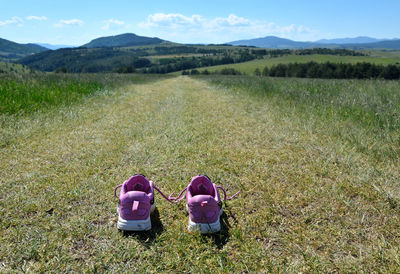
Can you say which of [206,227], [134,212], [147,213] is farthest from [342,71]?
[134,212]

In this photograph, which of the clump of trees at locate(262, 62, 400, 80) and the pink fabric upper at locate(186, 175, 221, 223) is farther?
the clump of trees at locate(262, 62, 400, 80)

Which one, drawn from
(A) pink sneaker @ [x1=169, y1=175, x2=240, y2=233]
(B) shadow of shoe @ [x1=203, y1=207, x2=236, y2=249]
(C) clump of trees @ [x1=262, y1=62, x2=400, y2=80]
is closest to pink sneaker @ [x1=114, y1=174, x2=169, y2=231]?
(A) pink sneaker @ [x1=169, y1=175, x2=240, y2=233]

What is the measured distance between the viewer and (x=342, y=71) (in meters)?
58.2

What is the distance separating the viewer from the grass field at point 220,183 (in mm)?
2186

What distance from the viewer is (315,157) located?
176 inches

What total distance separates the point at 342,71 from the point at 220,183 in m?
66.9

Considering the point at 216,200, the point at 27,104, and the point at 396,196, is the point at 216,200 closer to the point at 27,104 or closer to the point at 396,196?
the point at 396,196

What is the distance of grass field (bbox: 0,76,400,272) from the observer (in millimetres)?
2186

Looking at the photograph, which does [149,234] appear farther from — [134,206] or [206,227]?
[206,227]

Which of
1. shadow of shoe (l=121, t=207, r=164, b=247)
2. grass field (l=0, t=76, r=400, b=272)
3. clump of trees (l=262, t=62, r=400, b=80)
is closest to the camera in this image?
grass field (l=0, t=76, r=400, b=272)

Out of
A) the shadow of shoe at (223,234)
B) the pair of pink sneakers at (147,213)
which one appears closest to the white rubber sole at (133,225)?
the pair of pink sneakers at (147,213)

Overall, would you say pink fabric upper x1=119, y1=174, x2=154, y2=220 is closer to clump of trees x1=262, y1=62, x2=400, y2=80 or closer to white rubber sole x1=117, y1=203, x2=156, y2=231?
white rubber sole x1=117, y1=203, x2=156, y2=231

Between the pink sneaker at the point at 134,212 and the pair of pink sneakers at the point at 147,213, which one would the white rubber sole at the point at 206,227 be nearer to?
the pair of pink sneakers at the point at 147,213

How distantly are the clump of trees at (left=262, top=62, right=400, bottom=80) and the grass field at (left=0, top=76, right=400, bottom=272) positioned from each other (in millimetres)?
53452
